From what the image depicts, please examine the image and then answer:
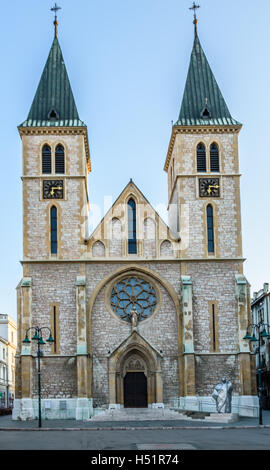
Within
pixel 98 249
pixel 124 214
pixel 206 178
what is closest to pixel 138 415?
pixel 98 249

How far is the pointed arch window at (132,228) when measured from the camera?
148 feet

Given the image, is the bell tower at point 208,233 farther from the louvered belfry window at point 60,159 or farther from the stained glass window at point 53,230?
the stained glass window at point 53,230

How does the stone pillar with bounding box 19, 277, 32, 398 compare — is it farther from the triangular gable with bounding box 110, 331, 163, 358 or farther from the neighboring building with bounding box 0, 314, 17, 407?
the neighboring building with bounding box 0, 314, 17, 407

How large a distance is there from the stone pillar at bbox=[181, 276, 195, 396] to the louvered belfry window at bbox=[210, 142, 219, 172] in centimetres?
773

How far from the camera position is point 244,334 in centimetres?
4306

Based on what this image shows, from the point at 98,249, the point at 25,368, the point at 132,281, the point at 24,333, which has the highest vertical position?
the point at 98,249

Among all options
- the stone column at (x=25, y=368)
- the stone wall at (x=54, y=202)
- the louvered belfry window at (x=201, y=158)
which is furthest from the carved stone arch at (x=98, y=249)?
the louvered belfry window at (x=201, y=158)

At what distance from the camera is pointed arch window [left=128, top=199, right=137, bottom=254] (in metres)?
45.1

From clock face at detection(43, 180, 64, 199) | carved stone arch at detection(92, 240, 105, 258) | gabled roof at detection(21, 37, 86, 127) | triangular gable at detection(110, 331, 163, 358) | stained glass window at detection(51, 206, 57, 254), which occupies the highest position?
gabled roof at detection(21, 37, 86, 127)

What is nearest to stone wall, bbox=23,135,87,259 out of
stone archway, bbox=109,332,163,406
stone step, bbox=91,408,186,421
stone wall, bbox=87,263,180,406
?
stone wall, bbox=87,263,180,406

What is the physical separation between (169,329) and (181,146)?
11990 mm

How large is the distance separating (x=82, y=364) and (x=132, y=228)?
30.6ft

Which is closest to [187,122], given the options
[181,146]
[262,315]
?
[181,146]

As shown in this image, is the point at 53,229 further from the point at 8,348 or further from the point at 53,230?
the point at 8,348
